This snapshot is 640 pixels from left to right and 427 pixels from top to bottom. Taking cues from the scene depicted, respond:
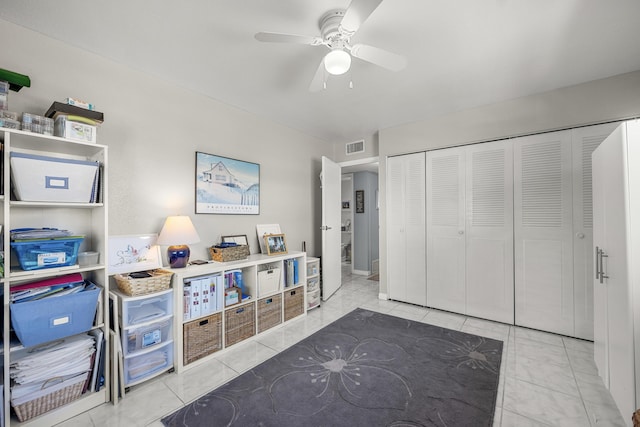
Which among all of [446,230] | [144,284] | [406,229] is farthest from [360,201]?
[144,284]

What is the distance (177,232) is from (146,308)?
637mm

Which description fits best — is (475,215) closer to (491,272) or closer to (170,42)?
(491,272)

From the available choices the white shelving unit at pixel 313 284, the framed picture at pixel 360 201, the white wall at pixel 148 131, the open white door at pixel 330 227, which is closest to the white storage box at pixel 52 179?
the white wall at pixel 148 131

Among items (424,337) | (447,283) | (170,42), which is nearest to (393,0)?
(170,42)

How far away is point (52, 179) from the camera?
5.28 ft

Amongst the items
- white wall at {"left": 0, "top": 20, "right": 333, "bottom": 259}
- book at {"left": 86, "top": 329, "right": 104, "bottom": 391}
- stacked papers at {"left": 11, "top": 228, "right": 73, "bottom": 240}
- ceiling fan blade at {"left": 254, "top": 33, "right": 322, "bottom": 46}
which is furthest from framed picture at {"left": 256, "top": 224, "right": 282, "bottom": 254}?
ceiling fan blade at {"left": 254, "top": 33, "right": 322, "bottom": 46}

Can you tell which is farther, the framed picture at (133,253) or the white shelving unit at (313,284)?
the white shelving unit at (313,284)

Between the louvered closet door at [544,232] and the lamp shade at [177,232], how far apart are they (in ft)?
11.0

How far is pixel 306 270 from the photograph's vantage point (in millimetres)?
3432

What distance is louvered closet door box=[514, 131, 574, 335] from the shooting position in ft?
8.85

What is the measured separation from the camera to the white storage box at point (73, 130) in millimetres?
1684

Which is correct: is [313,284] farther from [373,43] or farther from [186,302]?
[373,43]

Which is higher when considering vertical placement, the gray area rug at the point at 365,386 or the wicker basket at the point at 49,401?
the wicker basket at the point at 49,401

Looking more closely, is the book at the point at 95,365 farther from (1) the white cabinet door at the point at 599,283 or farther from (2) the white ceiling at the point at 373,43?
(1) the white cabinet door at the point at 599,283
